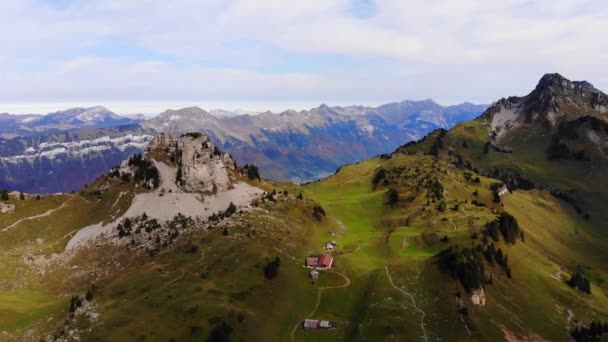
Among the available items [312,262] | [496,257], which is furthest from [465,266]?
[312,262]

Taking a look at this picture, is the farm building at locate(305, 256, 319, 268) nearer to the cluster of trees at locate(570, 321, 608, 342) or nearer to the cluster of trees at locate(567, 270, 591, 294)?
the cluster of trees at locate(570, 321, 608, 342)

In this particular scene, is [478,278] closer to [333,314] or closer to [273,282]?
[333,314]

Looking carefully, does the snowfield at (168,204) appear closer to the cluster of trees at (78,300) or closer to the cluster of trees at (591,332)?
the cluster of trees at (78,300)

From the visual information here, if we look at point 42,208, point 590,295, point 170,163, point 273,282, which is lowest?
point 590,295

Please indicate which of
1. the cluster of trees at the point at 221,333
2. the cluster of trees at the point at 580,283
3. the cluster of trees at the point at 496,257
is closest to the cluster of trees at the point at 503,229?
the cluster of trees at the point at 496,257

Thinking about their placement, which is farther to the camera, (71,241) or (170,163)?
(170,163)

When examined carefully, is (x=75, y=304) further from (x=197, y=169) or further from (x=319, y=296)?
(x=197, y=169)

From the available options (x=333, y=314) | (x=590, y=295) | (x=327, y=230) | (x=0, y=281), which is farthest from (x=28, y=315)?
(x=590, y=295)
